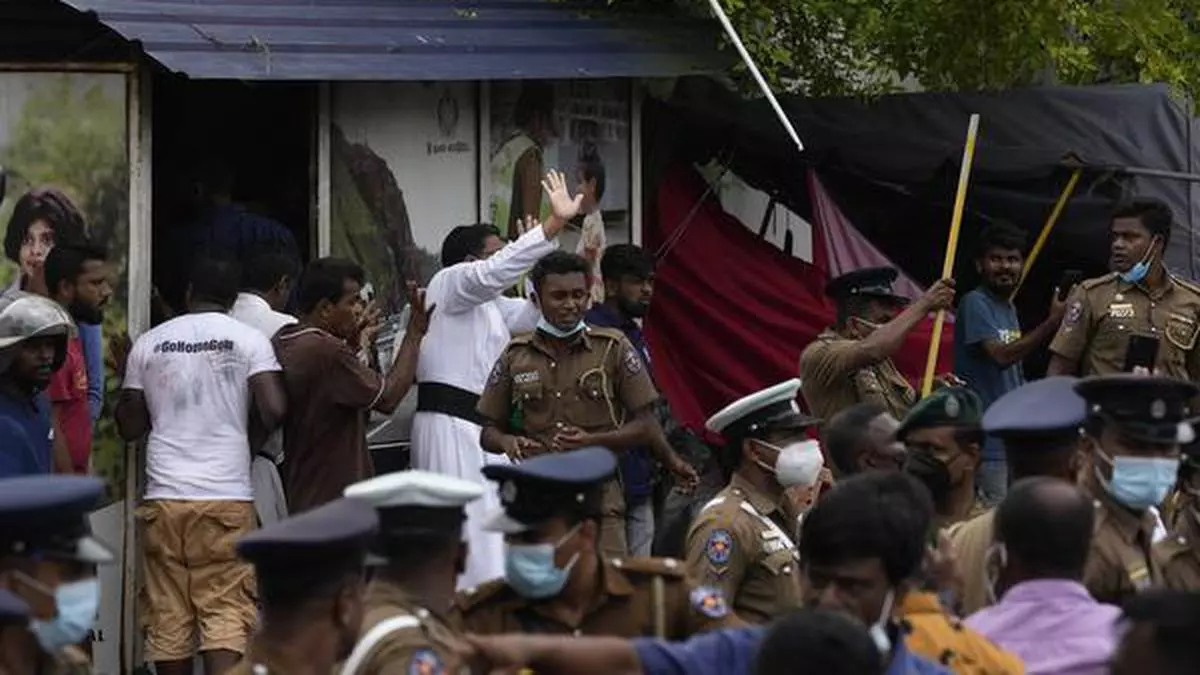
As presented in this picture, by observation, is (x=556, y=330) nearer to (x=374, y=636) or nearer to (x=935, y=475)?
(x=935, y=475)

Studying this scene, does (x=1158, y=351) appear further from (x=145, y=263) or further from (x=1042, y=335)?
(x=145, y=263)

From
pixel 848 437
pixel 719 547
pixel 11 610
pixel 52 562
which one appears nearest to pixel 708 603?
pixel 719 547

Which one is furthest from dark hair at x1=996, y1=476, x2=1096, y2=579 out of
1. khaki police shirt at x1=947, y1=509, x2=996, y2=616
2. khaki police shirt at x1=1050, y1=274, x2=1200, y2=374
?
khaki police shirt at x1=1050, y1=274, x2=1200, y2=374

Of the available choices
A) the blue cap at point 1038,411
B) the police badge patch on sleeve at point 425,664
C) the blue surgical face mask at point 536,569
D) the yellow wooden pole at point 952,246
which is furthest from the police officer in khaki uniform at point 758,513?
the yellow wooden pole at point 952,246

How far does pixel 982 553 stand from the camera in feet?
21.5

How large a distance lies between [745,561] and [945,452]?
66 centimetres

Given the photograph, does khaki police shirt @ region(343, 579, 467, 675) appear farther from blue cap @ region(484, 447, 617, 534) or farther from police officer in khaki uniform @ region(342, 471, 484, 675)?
blue cap @ region(484, 447, 617, 534)

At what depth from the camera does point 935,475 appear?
7047mm

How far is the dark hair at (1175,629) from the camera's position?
453cm

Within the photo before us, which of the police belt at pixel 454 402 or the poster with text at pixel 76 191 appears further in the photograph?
the police belt at pixel 454 402

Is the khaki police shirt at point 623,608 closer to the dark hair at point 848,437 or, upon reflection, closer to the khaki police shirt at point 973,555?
the khaki police shirt at point 973,555

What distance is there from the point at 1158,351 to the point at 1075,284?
0.98m

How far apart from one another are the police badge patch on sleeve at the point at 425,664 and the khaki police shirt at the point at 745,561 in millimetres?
1912

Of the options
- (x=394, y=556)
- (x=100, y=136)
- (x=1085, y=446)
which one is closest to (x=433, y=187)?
(x=100, y=136)
